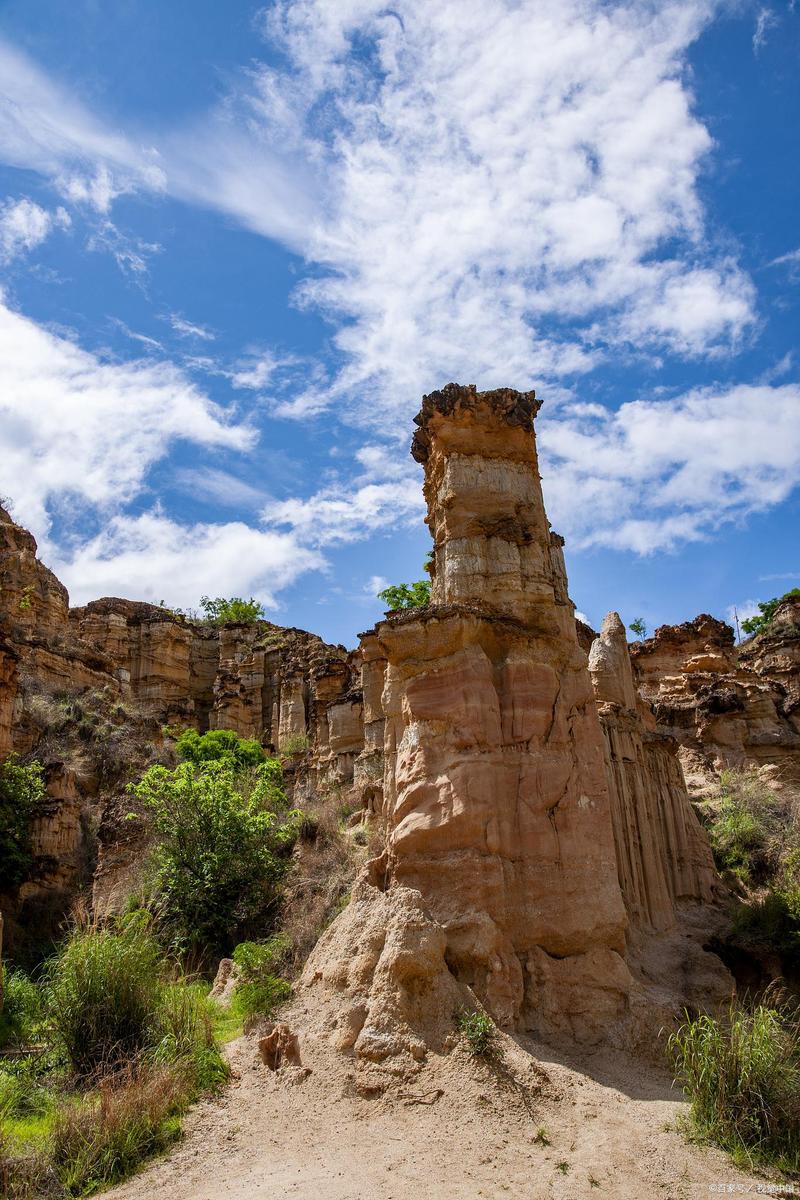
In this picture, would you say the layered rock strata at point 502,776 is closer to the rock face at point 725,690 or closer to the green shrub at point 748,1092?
the green shrub at point 748,1092

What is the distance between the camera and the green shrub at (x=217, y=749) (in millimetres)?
28656

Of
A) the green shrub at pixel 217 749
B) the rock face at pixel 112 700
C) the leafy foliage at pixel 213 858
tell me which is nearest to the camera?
the leafy foliage at pixel 213 858

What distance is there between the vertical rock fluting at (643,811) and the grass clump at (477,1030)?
3987 millimetres

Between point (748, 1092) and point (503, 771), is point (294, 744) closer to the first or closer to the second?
point (503, 771)

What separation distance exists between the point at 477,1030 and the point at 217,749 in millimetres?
21211

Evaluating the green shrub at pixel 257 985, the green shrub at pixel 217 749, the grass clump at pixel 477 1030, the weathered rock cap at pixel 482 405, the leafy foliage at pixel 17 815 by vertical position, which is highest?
the weathered rock cap at pixel 482 405

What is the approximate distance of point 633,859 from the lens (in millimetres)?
13453

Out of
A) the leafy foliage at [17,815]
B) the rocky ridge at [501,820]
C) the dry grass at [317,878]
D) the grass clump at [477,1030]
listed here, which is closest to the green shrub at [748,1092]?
the rocky ridge at [501,820]

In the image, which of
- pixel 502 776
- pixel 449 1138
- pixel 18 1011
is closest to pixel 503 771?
pixel 502 776

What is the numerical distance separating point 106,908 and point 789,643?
21822mm

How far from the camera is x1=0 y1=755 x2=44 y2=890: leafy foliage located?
20719mm

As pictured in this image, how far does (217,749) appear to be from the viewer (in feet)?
96.0

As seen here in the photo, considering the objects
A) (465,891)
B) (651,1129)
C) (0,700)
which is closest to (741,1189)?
(651,1129)

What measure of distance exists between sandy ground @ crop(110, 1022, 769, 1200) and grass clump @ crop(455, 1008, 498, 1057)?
0.13 m
